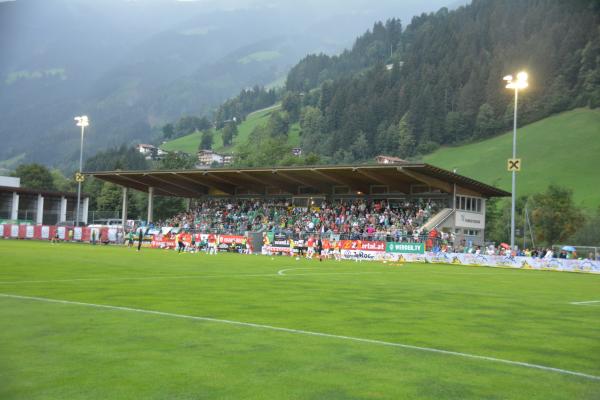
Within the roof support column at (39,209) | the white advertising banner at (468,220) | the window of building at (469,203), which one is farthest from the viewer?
the roof support column at (39,209)

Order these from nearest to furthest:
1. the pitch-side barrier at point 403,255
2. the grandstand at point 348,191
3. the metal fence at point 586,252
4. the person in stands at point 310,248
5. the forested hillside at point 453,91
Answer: the metal fence at point 586,252 → the pitch-side barrier at point 403,255 → the person in stands at point 310,248 → the grandstand at point 348,191 → the forested hillside at point 453,91

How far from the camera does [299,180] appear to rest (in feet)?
207

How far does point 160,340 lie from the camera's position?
9.92 metres

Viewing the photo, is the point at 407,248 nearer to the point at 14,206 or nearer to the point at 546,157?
the point at 14,206

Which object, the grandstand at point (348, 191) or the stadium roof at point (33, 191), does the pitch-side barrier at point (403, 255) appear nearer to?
the grandstand at point (348, 191)

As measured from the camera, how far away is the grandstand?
54875 millimetres

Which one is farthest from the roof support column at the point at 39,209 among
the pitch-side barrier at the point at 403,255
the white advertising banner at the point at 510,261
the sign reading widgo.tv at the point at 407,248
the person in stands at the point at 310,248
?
the white advertising banner at the point at 510,261

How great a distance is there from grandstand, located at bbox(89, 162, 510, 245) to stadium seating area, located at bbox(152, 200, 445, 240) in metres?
0.14

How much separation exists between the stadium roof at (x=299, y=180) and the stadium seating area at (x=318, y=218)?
1791 mm

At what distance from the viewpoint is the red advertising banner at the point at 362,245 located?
48000 mm

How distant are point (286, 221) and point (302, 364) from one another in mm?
53370

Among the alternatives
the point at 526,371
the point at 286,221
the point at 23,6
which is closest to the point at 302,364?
the point at 526,371

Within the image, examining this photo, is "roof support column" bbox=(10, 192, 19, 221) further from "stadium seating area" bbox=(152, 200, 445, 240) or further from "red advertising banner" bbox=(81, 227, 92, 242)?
"stadium seating area" bbox=(152, 200, 445, 240)

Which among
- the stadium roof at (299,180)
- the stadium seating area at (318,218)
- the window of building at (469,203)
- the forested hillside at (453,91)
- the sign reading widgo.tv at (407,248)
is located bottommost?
the sign reading widgo.tv at (407,248)
